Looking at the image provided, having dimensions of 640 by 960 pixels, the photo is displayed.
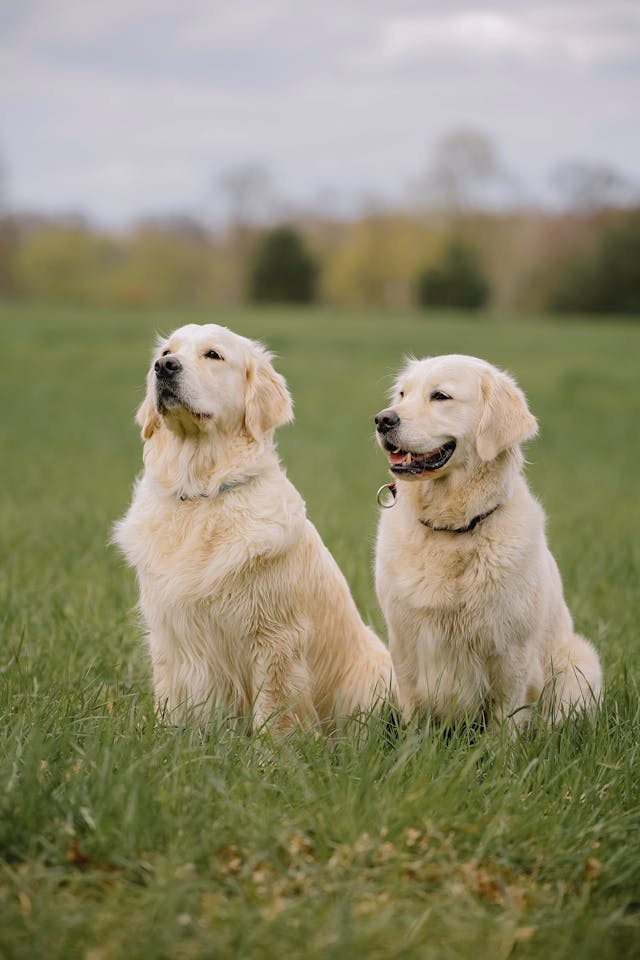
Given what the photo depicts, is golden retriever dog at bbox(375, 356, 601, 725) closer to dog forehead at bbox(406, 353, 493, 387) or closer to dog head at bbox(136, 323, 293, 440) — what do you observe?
dog forehead at bbox(406, 353, 493, 387)

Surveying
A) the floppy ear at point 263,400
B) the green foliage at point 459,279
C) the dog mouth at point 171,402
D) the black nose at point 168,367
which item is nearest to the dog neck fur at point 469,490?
the floppy ear at point 263,400

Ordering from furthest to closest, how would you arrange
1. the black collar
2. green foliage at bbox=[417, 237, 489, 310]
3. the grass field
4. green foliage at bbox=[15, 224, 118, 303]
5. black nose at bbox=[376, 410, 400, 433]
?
1. green foliage at bbox=[15, 224, 118, 303]
2. green foliage at bbox=[417, 237, 489, 310]
3. the black collar
4. black nose at bbox=[376, 410, 400, 433]
5. the grass field

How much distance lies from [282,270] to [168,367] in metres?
44.6

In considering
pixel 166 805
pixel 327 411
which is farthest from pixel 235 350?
pixel 327 411

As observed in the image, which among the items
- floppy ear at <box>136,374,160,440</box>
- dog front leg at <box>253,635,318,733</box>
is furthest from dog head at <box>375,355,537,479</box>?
floppy ear at <box>136,374,160,440</box>

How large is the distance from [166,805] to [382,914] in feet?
2.26

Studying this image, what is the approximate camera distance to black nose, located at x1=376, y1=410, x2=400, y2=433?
3.41 m

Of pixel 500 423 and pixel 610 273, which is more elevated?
pixel 610 273

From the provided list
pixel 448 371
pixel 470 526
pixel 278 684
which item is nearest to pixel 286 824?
pixel 278 684

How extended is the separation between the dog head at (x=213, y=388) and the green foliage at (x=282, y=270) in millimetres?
44075

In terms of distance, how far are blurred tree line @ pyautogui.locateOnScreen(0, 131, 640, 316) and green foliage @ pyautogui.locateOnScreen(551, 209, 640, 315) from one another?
0.16 metres

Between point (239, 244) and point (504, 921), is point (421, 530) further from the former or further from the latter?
point (239, 244)

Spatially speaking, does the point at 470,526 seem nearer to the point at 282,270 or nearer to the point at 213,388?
the point at 213,388

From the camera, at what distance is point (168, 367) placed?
360 cm
